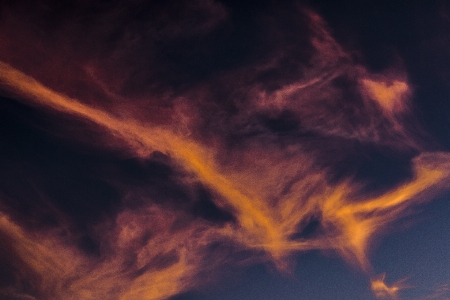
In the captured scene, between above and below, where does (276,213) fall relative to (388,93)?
below

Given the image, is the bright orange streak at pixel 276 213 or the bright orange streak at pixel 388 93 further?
the bright orange streak at pixel 276 213

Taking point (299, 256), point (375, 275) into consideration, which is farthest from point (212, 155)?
point (375, 275)

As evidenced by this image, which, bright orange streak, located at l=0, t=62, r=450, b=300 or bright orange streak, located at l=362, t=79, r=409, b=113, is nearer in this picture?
bright orange streak, located at l=362, t=79, r=409, b=113

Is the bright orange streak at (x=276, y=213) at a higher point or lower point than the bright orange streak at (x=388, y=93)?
lower

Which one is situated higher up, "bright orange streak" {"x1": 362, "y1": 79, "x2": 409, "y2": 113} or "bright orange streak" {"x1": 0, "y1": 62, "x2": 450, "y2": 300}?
"bright orange streak" {"x1": 362, "y1": 79, "x2": 409, "y2": 113}

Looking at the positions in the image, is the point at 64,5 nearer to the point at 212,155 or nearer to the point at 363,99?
the point at 212,155

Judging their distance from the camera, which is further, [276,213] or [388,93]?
[276,213]

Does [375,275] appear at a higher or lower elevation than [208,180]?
lower

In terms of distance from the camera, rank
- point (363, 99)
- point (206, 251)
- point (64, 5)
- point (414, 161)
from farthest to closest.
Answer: point (206, 251)
point (414, 161)
point (363, 99)
point (64, 5)

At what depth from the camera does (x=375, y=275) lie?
8.31 meters

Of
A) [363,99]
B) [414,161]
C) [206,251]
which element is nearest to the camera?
[363,99]

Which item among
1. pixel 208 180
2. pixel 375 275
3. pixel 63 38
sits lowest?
pixel 375 275

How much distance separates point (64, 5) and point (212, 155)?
14.1 feet

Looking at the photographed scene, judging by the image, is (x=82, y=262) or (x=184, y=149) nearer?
(x=184, y=149)
